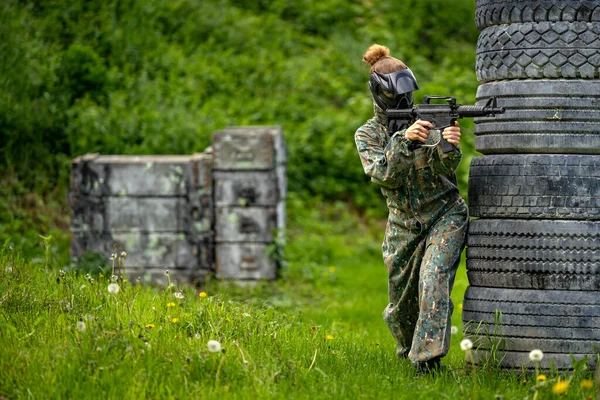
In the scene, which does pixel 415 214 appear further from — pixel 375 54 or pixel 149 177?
pixel 149 177

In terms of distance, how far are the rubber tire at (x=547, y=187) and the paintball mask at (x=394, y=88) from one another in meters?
0.67

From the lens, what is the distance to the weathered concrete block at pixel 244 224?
10.2 metres

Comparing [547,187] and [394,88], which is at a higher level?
[394,88]

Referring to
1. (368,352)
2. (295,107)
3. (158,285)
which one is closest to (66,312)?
(368,352)

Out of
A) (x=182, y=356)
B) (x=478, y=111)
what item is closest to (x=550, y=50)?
(x=478, y=111)

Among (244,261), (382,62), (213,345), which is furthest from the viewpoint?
(244,261)

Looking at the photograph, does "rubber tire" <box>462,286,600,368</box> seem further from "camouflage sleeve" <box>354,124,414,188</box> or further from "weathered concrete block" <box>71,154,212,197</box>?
"weathered concrete block" <box>71,154,212,197</box>

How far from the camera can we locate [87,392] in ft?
14.2

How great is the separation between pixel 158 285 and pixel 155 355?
5.37 m

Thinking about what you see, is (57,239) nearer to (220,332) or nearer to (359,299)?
(359,299)

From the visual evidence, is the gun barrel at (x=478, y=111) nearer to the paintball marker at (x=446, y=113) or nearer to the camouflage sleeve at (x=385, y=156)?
the paintball marker at (x=446, y=113)

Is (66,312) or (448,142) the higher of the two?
(448,142)

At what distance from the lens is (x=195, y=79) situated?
1577cm

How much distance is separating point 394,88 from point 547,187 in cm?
106
